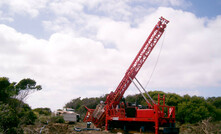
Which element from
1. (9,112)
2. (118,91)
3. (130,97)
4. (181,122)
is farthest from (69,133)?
(130,97)

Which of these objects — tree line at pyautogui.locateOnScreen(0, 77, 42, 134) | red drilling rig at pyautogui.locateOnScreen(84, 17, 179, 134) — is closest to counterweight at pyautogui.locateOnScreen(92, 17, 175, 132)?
red drilling rig at pyautogui.locateOnScreen(84, 17, 179, 134)

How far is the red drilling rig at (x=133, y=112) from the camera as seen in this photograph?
48.4 feet

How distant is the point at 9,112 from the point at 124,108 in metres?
8.76

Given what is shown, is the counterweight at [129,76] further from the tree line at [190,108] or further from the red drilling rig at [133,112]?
the tree line at [190,108]

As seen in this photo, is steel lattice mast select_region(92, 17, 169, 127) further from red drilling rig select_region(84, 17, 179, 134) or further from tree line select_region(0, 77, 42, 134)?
tree line select_region(0, 77, 42, 134)

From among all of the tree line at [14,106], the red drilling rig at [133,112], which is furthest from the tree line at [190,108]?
the tree line at [14,106]

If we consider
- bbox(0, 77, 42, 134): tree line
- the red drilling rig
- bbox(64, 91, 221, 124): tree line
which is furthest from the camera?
bbox(64, 91, 221, 124): tree line

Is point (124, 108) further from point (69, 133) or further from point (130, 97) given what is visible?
point (130, 97)

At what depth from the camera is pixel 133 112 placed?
15828 millimetres

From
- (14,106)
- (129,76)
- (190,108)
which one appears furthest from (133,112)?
(190,108)

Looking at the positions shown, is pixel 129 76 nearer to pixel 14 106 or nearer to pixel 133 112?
pixel 133 112

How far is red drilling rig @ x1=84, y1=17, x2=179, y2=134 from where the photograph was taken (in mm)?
14758

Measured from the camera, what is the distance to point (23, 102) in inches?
878

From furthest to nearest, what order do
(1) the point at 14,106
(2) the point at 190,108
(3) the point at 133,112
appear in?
(2) the point at 190,108, (1) the point at 14,106, (3) the point at 133,112
